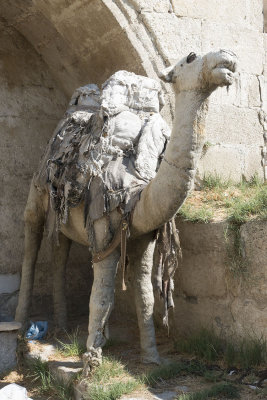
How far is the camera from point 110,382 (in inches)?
151

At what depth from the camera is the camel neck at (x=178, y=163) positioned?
338 centimetres

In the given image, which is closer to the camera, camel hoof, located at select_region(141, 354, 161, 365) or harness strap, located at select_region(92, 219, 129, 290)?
harness strap, located at select_region(92, 219, 129, 290)

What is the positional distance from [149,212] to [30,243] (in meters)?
1.78

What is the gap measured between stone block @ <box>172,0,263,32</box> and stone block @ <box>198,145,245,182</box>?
1239 millimetres

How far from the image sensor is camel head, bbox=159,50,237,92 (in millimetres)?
3188

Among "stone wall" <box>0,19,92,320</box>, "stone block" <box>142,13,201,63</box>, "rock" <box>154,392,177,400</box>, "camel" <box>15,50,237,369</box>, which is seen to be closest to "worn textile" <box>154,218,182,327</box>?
"camel" <box>15,50,237,369</box>

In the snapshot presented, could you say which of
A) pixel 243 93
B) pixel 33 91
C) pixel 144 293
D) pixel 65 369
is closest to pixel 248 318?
pixel 144 293

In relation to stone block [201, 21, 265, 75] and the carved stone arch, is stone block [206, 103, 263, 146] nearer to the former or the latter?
stone block [201, 21, 265, 75]

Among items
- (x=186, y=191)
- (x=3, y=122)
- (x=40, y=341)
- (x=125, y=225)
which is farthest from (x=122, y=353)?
(x=3, y=122)

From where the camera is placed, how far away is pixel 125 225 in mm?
3912

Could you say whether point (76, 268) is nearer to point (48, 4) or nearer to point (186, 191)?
point (48, 4)

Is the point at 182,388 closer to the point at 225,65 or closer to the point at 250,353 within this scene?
the point at 250,353

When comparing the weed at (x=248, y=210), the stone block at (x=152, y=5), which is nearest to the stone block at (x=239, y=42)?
the stone block at (x=152, y=5)

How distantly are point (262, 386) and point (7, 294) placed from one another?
10.1 ft
